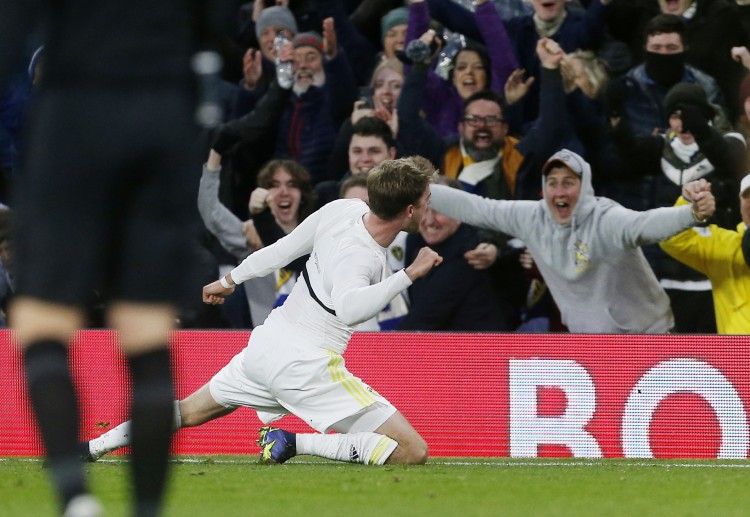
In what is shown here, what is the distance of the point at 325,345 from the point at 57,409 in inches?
136

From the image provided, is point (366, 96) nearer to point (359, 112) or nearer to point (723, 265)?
point (359, 112)

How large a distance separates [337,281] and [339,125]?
403 centimetres

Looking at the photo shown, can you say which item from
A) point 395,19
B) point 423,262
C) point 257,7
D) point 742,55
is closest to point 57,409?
point 423,262

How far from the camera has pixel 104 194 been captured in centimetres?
370

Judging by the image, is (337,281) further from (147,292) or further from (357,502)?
(147,292)

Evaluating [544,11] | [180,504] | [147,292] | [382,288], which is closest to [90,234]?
[147,292]

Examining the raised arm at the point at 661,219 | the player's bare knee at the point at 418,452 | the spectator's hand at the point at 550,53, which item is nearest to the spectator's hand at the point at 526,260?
the raised arm at the point at 661,219

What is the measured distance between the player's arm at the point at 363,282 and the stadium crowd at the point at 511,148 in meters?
2.59

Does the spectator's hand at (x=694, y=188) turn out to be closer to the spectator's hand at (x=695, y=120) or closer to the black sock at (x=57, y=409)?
the spectator's hand at (x=695, y=120)

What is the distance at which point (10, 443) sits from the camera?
892 cm

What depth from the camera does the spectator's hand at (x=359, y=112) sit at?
10086 mm

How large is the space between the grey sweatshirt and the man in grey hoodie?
5.43 ft

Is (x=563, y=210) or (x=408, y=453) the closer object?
(x=408, y=453)

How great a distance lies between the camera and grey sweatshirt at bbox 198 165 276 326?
401 inches
